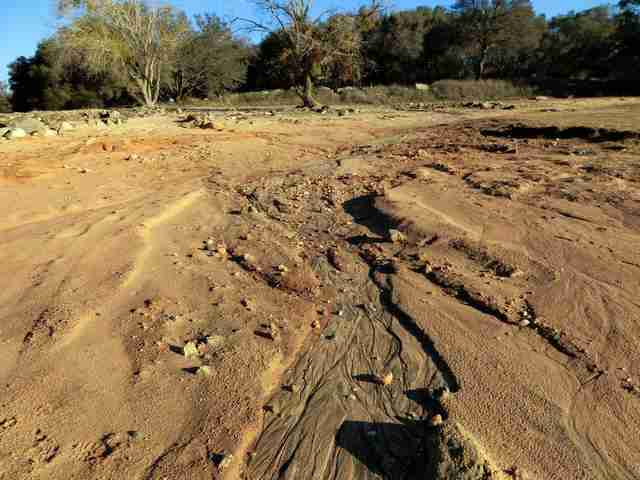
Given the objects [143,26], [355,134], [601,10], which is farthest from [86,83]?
[601,10]

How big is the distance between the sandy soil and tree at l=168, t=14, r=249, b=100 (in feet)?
67.4

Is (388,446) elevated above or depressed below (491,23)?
below

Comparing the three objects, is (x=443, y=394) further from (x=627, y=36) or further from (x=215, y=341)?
(x=627, y=36)

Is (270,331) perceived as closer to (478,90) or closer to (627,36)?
(478,90)

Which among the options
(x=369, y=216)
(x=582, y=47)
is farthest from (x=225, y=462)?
(x=582, y=47)

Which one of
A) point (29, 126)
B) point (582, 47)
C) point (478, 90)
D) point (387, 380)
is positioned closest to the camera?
point (387, 380)

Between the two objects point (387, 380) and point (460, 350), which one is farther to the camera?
point (460, 350)

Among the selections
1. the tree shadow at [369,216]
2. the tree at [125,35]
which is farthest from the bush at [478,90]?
the tree shadow at [369,216]

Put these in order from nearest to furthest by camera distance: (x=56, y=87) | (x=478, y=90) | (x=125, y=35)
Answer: (x=125, y=35), (x=478, y=90), (x=56, y=87)

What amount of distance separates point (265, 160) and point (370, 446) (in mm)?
4816

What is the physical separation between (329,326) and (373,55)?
1080 inches

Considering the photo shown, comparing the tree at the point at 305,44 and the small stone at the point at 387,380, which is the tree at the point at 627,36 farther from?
the small stone at the point at 387,380

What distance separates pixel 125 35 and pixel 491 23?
18416 millimetres

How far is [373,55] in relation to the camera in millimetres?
27031
